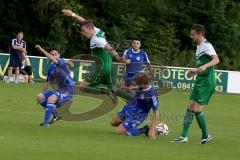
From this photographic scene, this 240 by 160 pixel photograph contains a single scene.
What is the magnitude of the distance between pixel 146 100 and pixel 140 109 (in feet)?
1.31

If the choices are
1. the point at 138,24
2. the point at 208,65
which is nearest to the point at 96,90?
the point at 208,65

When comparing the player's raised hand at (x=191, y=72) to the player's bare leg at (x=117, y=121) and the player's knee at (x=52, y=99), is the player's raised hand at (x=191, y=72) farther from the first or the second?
the player's knee at (x=52, y=99)

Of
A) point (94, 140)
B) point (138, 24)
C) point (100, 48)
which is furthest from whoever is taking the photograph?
point (138, 24)

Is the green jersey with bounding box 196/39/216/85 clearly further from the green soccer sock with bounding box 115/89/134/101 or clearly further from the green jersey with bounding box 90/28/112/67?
the green jersey with bounding box 90/28/112/67

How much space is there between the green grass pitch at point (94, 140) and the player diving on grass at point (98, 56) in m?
0.88

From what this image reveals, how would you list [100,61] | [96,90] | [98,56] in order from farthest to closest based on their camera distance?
[96,90], [100,61], [98,56]

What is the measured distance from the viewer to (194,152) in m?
12.0

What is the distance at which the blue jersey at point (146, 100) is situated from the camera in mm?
14102

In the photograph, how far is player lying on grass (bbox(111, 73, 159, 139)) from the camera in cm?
1404

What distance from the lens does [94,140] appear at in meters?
12.8

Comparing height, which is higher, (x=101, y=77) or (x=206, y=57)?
(x=206, y=57)

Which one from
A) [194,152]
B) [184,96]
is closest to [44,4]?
[184,96]

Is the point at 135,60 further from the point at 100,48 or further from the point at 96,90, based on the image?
the point at 100,48

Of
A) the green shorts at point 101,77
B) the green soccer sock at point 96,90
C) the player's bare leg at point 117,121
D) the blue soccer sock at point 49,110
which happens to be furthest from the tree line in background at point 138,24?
the blue soccer sock at point 49,110
